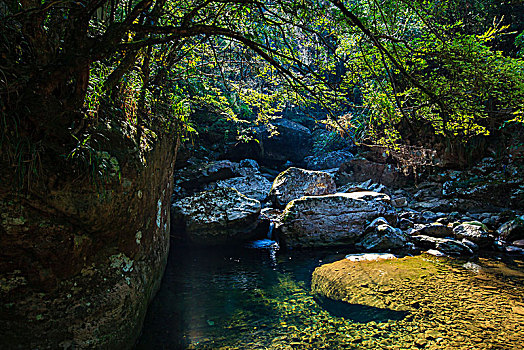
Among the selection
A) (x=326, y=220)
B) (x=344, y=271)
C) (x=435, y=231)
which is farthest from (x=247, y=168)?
(x=344, y=271)

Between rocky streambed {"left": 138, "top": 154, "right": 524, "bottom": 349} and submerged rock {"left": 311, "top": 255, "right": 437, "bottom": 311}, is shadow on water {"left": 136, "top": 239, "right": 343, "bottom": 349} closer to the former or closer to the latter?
rocky streambed {"left": 138, "top": 154, "right": 524, "bottom": 349}

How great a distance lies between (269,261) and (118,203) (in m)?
4.75

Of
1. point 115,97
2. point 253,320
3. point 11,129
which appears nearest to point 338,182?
point 253,320

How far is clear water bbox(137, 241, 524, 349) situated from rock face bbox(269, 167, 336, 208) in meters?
5.27

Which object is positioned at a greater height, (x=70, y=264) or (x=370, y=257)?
(x=70, y=264)

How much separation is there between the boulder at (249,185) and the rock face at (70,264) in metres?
9.71

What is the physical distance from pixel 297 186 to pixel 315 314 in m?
7.39

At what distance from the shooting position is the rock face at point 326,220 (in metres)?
7.86

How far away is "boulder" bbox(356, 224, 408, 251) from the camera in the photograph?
23.8ft

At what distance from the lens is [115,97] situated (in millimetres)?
3092

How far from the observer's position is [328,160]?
1859 centimetres

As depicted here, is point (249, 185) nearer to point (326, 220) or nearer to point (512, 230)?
point (326, 220)

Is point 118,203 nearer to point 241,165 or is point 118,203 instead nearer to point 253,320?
point 253,320

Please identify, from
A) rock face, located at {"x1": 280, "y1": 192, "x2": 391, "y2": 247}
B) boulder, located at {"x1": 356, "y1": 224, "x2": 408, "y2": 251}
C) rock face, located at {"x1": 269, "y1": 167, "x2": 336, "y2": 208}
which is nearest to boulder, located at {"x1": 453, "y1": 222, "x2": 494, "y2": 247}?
boulder, located at {"x1": 356, "y1": 224, "x2": 408, "y2": 251}
